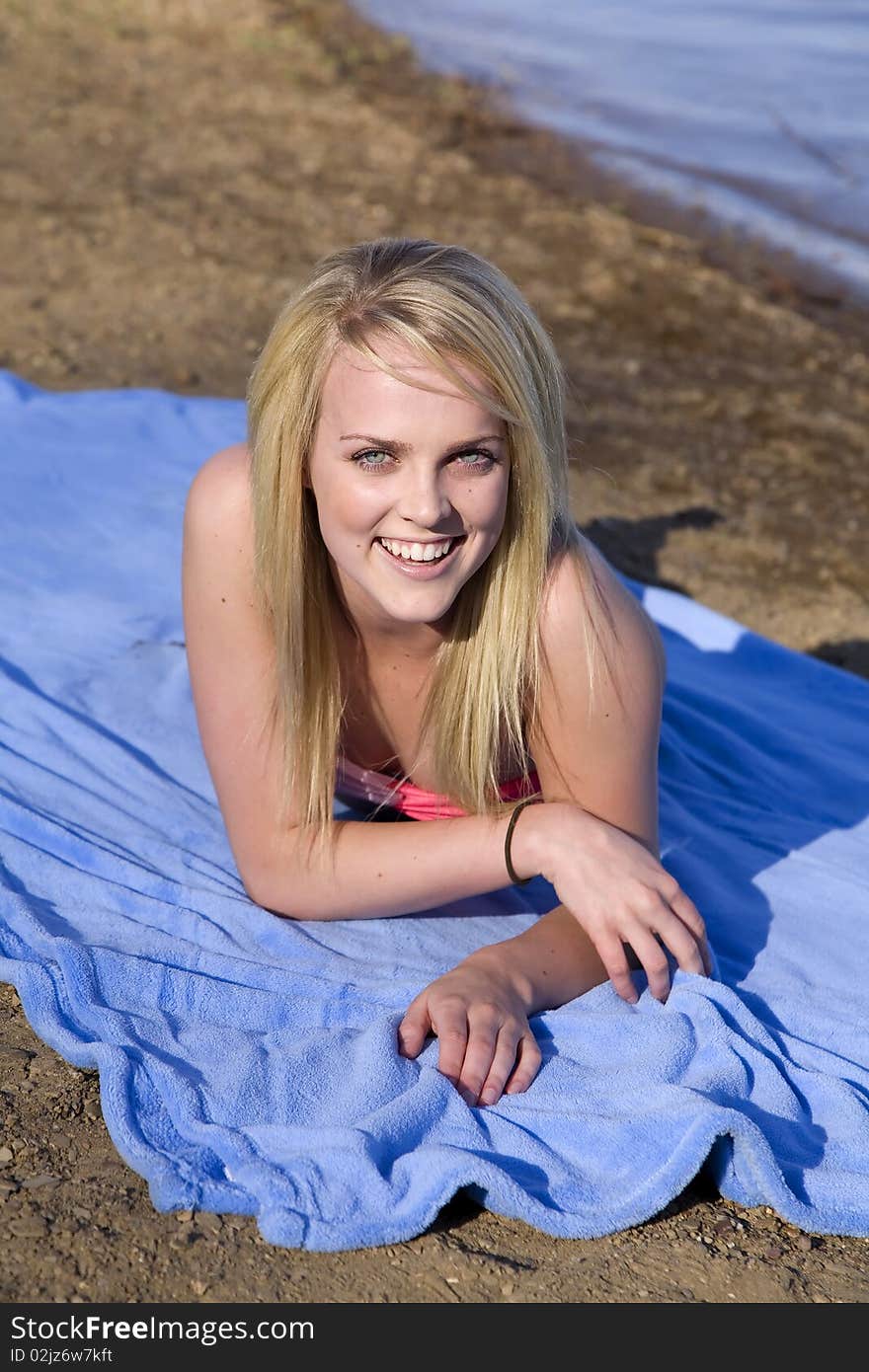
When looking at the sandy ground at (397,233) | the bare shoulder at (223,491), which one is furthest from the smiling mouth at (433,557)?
the sandy ground at (397,233)

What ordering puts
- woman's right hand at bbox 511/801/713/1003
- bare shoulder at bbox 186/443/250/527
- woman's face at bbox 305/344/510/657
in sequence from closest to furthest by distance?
woman's face at bbox 305/344/510/657
woman's right hand at bbox 511/801/713/1003
bare shoulder at bbox 186/443/250/527

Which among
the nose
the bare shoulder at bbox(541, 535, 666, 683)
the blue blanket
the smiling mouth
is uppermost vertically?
the nose

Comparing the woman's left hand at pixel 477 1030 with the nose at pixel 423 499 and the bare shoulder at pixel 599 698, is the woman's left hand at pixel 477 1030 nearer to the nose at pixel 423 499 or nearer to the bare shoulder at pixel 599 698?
the bare shoulder at pixel 599 698

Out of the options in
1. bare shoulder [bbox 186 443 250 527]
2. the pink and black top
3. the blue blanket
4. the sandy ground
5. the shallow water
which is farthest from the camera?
the shallow water

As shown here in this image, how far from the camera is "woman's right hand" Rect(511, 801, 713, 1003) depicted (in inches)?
104

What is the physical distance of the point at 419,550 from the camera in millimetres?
2590

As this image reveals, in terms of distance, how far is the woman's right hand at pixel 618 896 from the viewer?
2.63 meters

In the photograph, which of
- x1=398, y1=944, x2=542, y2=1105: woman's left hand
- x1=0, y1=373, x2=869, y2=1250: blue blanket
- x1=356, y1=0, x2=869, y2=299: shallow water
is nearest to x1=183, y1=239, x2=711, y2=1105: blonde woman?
x1=398, y1=944, x2=542, y2=1105: woman's left hand

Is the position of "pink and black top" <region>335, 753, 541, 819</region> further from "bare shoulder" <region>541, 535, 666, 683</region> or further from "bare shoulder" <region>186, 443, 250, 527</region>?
"bare shoulder" <region>186, 443, 250, 527</region>

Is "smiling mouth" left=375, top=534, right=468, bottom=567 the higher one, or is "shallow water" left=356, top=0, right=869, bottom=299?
"smiling mouth" left=375, top=534, right=468, bottom=567

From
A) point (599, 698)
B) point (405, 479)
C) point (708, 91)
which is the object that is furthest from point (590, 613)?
point (708, 91)

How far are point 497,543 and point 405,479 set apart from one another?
10.4 inches

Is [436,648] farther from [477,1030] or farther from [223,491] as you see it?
[477,1030]

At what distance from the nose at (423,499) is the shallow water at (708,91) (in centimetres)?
627
